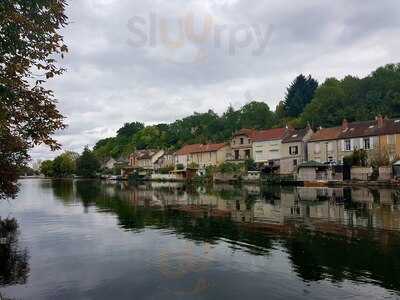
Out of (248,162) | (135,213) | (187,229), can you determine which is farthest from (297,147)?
(187,229)

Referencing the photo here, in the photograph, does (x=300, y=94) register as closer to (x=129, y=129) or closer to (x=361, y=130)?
(x=361, y=130)

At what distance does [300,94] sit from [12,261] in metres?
98.9

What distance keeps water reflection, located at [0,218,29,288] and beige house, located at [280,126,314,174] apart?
57.8 metres

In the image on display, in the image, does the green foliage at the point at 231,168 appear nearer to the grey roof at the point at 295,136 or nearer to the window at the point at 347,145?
the grey roof at the point at 295,136

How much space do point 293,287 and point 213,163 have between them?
83609mm

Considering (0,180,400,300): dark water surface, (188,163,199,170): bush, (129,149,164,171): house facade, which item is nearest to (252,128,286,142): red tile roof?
(188,163,199,170): bush

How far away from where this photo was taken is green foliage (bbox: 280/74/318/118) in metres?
108

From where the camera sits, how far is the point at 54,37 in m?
12.1

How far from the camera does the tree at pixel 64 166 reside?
7195 inches

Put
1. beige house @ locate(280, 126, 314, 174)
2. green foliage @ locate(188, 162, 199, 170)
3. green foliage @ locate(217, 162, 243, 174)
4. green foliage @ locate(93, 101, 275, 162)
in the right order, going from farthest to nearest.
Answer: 1. green foliage @ locate(93, 101, 275, 162)
2. green foliage @ locate(188, 162, 199, 170)
3. green foliage @ locate(217, 162, 243, 174)
4. beige house @ locate(280, 126, 314, 174)

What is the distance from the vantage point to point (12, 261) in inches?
674

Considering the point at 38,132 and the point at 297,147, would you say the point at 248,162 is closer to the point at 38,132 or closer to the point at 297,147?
the point at 297,147

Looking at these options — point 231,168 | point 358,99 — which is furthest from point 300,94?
point 231,168

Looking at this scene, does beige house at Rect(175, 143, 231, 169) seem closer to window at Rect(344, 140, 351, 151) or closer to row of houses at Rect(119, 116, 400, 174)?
row of houses at Rect(119, 116, 400, 174)
